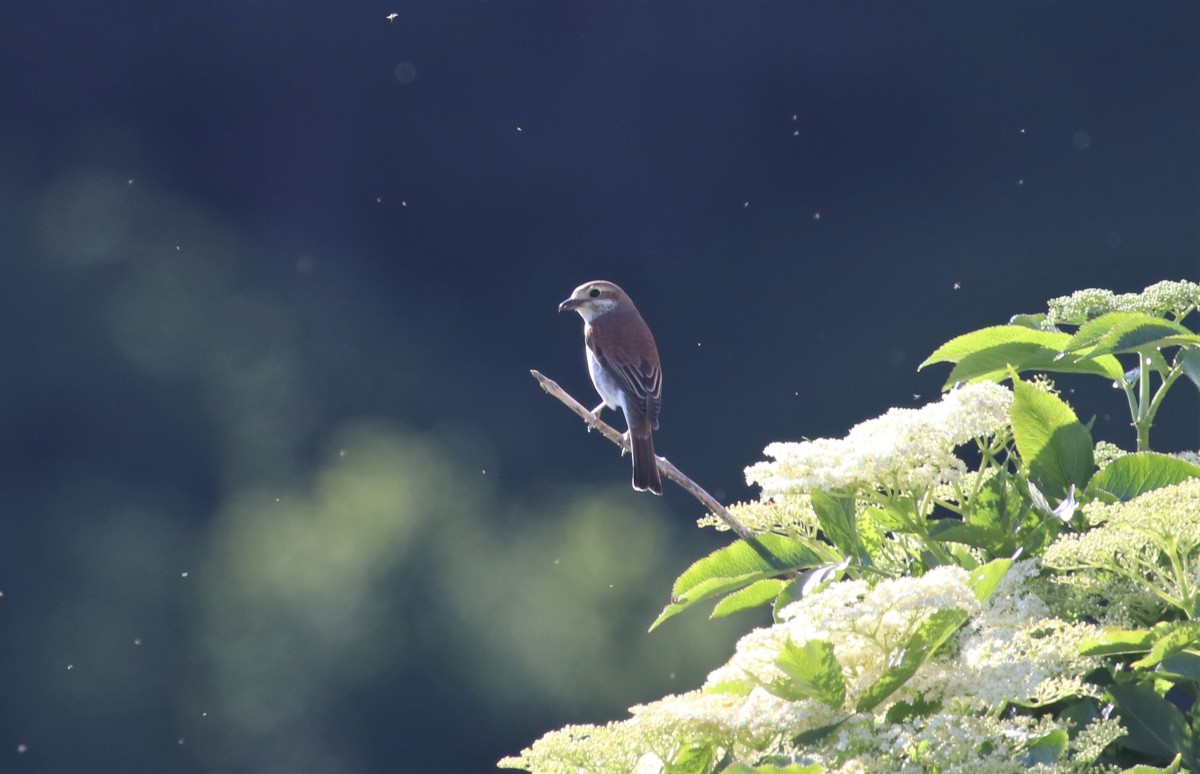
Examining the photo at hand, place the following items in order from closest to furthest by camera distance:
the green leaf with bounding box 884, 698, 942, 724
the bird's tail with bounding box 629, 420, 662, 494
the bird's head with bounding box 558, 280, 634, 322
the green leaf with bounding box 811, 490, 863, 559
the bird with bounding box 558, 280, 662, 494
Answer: the green leaf with bounding box 884, 698, 942, 724, the green leaf with bounding box 811, 490, 863, 559, the bird's tail with bounding box 629, 420, 662, 494, the bird with bounding box 558, 280, 662, 494, the bird's head with bounding box 558, 280, 634, 322

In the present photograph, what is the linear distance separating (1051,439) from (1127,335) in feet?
0.48

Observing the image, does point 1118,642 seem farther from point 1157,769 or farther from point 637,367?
point 637,367

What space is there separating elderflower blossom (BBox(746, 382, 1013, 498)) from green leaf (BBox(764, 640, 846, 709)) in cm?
23

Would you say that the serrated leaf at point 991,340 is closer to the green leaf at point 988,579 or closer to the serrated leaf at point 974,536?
the serrated leaf at point 974,536

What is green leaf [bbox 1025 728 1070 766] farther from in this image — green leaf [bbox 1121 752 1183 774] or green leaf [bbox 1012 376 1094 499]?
green leaf [bbox 1012 376 1094 499]

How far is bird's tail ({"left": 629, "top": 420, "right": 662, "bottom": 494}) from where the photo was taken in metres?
4.19

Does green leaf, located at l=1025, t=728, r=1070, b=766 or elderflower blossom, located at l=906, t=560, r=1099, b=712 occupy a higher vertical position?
elderflower blossom, located at l=906, t=560, r=1099, b=712

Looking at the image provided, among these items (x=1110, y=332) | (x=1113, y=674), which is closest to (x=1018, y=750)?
(x=1113, y=674)

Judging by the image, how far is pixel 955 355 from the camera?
1573 millimetres

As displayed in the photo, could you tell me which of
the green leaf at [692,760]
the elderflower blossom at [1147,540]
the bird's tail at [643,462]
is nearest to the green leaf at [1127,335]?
the elderflower blossom at [1147,540]

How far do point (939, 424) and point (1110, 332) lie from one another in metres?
0.19

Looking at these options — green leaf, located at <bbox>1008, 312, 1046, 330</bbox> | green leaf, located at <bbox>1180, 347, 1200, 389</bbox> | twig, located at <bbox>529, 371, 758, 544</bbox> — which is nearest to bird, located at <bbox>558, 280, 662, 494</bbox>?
twig, located at <bbox>529, 371, 758, 544</bbox>

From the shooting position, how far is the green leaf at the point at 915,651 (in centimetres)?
112

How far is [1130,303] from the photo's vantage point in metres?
1.58
